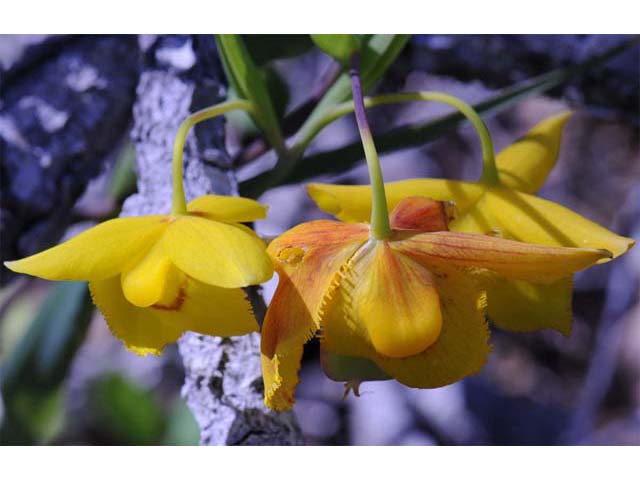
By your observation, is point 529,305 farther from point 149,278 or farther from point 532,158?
point 149,278

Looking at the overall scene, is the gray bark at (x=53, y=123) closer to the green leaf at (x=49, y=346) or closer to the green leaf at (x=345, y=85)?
the green leaf at (x=49, y=346)

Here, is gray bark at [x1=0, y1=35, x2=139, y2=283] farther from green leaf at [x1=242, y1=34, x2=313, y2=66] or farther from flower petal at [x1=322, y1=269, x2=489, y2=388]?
flower petal at [x1=322, y1=269, x2=489, y2=388]

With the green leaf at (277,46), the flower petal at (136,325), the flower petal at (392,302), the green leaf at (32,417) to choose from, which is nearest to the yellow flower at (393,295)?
the flower petal at (392,302)

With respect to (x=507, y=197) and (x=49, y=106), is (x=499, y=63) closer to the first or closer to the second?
(x=507, y=197)
